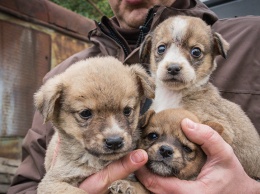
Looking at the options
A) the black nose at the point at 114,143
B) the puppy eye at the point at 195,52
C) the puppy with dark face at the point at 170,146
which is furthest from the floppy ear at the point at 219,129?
the black nose at the point at 114,143

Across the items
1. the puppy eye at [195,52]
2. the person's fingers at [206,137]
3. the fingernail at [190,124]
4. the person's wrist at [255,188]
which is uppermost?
the puppy eye at [195,52]

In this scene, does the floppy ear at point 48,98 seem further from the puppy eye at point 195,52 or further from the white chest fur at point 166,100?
the puppy eye at point 195,52

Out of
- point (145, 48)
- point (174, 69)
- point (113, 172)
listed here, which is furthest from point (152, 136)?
point (145, 48)

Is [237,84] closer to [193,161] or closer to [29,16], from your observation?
[193,161]

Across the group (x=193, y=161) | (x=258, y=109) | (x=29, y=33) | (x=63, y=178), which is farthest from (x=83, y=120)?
(x=29, y=33)

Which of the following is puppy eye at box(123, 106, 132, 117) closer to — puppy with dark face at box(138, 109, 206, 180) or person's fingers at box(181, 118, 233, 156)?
puppy with dark face at box(138, 109, 206, 180)

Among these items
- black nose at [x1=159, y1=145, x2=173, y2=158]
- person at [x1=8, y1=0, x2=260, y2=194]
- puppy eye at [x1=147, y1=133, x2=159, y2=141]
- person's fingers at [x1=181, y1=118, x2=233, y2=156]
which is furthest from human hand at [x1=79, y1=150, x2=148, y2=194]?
person's fingers at [x1=181, y1=118, x2=233, y2=156]

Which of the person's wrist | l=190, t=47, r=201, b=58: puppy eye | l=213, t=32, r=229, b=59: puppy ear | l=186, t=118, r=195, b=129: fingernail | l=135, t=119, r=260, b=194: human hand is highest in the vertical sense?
l=213, t=32, r=229, b=59: puppy ear
